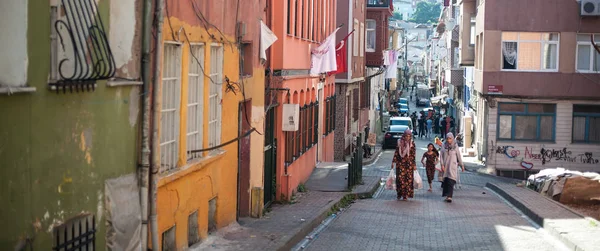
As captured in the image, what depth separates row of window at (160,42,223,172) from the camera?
11.2 meters

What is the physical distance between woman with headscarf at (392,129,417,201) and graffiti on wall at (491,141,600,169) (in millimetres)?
13413

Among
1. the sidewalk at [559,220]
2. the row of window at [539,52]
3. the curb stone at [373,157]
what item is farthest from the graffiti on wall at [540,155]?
the sidewalk at [559,220]

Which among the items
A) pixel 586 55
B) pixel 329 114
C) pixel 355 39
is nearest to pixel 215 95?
pixel 329 114

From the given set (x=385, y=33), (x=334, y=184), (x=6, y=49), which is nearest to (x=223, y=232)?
(x=6, y=49)

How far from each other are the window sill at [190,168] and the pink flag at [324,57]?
35.1ft

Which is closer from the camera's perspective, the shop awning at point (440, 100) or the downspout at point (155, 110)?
the downspout at point (155, 110)

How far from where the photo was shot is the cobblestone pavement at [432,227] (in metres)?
14.8

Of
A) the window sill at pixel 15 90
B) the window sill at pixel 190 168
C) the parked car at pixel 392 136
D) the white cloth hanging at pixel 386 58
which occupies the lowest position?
A: the parked car at pixel 392 136

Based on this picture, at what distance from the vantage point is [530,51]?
34.6 m

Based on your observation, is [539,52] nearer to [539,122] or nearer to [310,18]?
[539,122]

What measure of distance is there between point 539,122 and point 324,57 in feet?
43.0

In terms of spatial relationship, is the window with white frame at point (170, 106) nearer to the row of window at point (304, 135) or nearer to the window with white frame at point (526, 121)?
the row of window at point (304, 135)

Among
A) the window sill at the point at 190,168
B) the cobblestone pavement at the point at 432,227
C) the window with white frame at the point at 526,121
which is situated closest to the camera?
the window sill at the point at 190,168

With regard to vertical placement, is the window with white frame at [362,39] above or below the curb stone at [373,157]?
above
